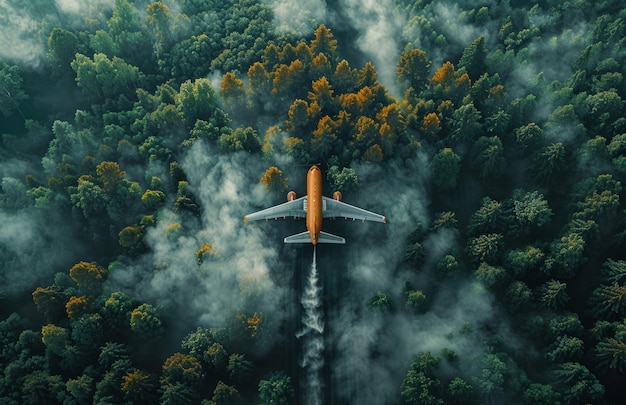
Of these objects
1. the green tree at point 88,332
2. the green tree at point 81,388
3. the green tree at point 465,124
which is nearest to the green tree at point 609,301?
the green tree at point 465,124

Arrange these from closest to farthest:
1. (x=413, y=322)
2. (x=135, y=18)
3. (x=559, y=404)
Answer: (x=559, y=404) < (x=413, y=322) < (x=135, y=18)

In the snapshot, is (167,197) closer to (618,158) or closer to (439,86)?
(439,86)

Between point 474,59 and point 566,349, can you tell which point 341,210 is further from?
point 474,59

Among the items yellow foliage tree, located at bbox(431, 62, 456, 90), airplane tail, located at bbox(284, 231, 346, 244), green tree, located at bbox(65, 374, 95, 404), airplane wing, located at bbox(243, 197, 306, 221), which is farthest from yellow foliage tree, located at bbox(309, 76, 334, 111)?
green tree, located at bbox(65, 374, 95, 404)

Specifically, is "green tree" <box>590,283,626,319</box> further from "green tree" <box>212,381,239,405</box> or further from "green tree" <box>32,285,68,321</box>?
"green tree" <box>32,285,68,321</box>

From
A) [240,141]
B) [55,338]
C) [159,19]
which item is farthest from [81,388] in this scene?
[159,19]

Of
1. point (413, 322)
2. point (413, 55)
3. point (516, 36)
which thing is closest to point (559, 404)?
point (413, 322)
